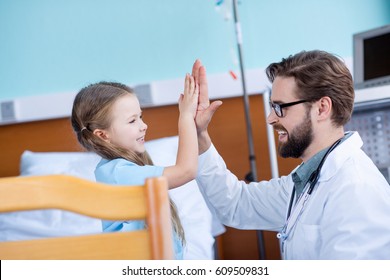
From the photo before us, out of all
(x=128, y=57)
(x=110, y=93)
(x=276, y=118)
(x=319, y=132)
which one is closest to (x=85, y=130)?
(x=110, y=93)

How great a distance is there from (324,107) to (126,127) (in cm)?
54

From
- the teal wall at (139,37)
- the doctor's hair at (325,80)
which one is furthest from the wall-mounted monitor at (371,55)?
the doctor's hair at (325,80)

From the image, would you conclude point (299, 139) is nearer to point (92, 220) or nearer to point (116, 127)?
point (116, 127)

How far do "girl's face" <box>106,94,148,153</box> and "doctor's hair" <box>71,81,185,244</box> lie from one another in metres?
0.01

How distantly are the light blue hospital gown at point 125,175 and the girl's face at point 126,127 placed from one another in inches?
3.0

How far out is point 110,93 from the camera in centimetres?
147

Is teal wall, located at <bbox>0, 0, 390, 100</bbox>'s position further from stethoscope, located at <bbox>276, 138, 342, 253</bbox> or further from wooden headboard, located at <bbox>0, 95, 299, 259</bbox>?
stethoscope, located at <bbox>276, 138, 342, 253</bbox>

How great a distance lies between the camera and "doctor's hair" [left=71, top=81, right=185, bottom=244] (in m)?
1.43

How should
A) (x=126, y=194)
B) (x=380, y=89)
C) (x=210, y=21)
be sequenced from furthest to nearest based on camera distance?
(x=210, y=21) < (x=380, y=89) < (x=126, y=194)

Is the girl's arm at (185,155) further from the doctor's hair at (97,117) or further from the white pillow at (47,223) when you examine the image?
the white pillow at (47,223)

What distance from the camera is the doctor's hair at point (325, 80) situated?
1.37m

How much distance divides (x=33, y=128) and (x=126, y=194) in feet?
6.89

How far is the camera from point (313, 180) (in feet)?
4.28

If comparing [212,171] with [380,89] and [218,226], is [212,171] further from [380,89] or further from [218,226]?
[218,226]
